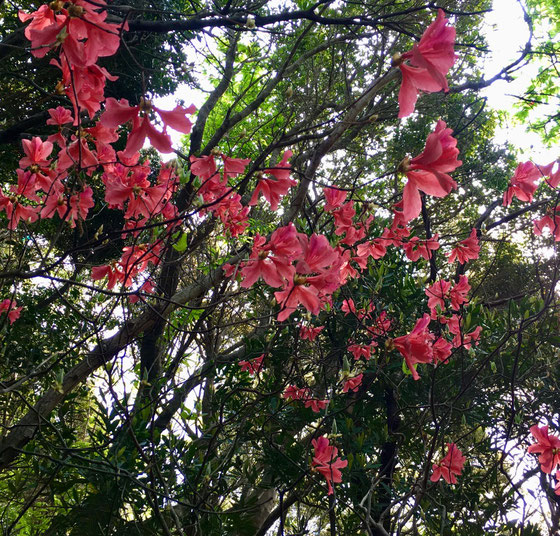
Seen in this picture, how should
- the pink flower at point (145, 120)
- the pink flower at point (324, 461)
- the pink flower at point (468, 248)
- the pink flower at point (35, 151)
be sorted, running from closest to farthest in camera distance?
the pink flower at point (145, 120) → the pink flower at point (35, 151) → the pink flower at point (324, 461) → the pink flower at point (468, 248)

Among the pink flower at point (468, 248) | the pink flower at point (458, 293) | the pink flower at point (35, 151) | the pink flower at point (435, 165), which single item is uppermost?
the pink flower at point (468, 248)

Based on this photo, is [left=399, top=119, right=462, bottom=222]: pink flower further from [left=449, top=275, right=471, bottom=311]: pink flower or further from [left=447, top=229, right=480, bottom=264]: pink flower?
[left=449, top=275, right=471, bottom=311]: pink flower

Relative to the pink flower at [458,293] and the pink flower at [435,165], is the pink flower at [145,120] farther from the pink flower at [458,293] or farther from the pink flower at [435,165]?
the pink flower at [458,293]

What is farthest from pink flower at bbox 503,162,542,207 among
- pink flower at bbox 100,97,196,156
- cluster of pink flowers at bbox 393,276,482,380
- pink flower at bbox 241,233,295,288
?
pink flower at bbox 100,97,196,156

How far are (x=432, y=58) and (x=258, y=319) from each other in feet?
3.18

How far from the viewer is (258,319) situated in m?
1.55

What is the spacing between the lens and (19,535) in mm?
3268

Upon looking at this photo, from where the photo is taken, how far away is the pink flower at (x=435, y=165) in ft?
3.06

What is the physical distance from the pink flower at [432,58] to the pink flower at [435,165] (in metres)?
0.09

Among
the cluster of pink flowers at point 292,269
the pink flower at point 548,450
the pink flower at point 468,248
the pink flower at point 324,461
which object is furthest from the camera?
the pink flower at point 468,248

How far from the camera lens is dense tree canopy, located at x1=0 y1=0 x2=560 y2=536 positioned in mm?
1188

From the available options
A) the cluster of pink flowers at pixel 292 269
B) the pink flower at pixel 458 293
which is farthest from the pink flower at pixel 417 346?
the pink flower at pixel 458 293

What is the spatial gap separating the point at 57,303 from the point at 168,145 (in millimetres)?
3900

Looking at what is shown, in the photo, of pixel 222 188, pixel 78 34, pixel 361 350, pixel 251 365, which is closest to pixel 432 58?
pixel 78 34
